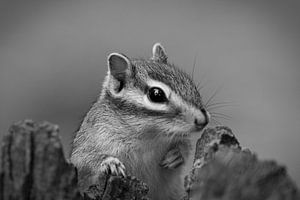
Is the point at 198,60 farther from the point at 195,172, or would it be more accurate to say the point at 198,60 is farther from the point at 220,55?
the point at 195,172

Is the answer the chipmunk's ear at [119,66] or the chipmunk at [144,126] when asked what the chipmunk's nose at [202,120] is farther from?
the chipmunk's ear at [119,66]

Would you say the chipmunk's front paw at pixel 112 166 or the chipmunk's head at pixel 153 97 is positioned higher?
the chipmunk's head at pixel 153 97

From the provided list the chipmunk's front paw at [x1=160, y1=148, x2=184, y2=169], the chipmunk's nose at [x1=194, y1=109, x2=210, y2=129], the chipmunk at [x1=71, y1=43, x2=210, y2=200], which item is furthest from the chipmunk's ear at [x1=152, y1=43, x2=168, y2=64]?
the chipmunk's nose at [x1=194, y1=109, x2=210, y2=129]

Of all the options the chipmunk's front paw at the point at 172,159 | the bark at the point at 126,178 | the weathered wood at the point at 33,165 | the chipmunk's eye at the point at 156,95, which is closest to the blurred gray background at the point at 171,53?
the chipmunk's front paw at the point at 172,159

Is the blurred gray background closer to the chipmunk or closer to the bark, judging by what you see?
the chipmunk

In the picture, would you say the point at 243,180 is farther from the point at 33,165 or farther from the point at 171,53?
the point at 171,53

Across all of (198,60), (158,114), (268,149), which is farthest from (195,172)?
(198,60)

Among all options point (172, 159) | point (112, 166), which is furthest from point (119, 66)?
point (112, 166)
